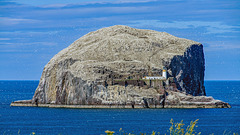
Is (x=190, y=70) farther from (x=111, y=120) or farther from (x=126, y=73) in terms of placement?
(x=111, y=120)

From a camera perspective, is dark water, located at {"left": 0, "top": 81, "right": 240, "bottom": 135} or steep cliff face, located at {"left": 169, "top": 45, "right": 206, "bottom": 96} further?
steep cliff face, located at {"left": 169, "top": 45, "right": 206, "bottom": 96}

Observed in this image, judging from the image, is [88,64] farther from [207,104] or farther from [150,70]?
[207,104]

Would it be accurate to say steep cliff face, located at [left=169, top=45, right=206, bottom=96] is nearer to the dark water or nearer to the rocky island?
the rocky island

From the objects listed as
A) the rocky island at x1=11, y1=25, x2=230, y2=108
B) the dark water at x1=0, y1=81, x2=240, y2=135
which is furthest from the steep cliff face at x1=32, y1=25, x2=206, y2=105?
the dark water at x1=0, y1=81, x2=240, y2=135

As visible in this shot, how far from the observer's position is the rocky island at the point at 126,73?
109938mm

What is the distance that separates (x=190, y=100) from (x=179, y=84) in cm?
1206

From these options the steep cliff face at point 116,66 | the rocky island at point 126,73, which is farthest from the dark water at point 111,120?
the steep cliff face at point 116,66

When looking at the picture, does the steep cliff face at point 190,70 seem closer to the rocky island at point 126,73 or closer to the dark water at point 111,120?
the rocky island at point 126,73

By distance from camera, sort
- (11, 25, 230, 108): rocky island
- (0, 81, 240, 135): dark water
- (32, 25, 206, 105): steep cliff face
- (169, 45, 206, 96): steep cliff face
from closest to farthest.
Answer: (0, 81, 240, 135): dark water < (11, 25, 230, 108): rocky island < (32, 25, 206, 105): steep cliff face < (169, 45, 206, 96): steep cliff face

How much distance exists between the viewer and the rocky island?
109938 mm

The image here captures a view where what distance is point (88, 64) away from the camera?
A: 12088 cm

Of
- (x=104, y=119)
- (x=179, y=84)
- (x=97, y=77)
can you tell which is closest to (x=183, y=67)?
(x=179, y=84)

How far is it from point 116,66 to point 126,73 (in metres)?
3.56

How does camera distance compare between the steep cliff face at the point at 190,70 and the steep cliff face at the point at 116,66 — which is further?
the steep cliff face at the point at 190,70
